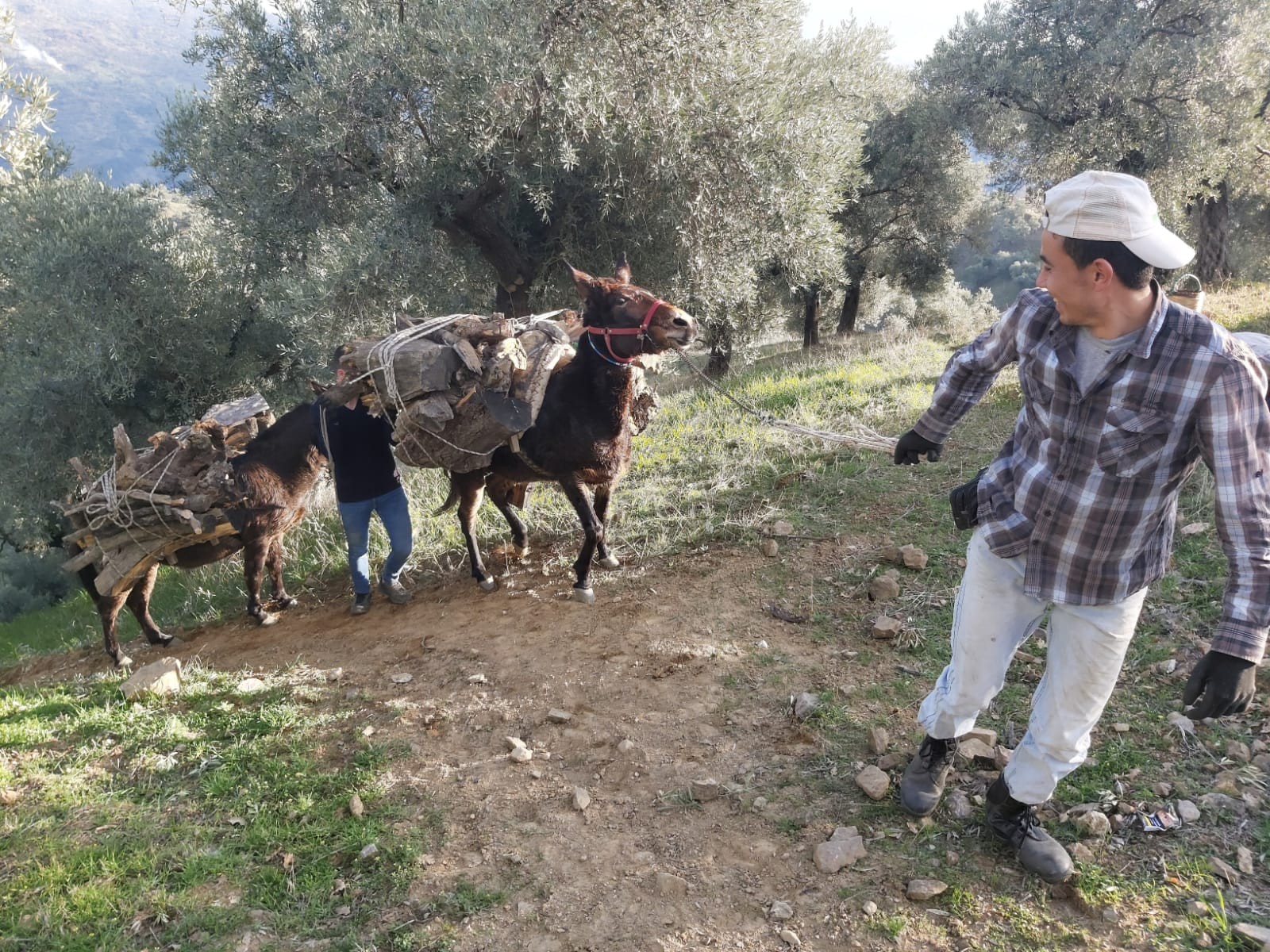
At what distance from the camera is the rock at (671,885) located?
2979 millimetres

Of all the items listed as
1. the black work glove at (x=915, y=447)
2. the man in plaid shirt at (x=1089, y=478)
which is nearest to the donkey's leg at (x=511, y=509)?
the black work glove at (x=915, y=447)

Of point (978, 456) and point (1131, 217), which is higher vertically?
point (1131, 217)

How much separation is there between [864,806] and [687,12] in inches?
321

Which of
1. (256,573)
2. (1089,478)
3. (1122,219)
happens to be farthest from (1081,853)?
(256,573)

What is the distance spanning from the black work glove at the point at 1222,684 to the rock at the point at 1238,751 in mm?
1538

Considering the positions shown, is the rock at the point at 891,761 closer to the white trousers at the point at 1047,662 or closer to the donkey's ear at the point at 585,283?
the white trousers at the point at 1047,662

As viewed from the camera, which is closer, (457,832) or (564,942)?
(564,942)

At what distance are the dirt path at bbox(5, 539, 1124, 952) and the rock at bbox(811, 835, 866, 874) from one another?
4 cm

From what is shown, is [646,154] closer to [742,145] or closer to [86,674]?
[742,145]

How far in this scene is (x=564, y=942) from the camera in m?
2.79

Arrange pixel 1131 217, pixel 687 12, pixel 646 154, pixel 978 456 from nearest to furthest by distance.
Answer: pixel 1131 217, pixel 978 456, pixel 687 12, pixel 646 154

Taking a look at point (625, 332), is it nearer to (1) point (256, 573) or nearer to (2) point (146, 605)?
(1) point (256, 573)

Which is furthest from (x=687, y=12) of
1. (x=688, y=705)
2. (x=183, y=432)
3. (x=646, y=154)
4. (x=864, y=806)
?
(x=864, y=806)

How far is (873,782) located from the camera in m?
3.39
